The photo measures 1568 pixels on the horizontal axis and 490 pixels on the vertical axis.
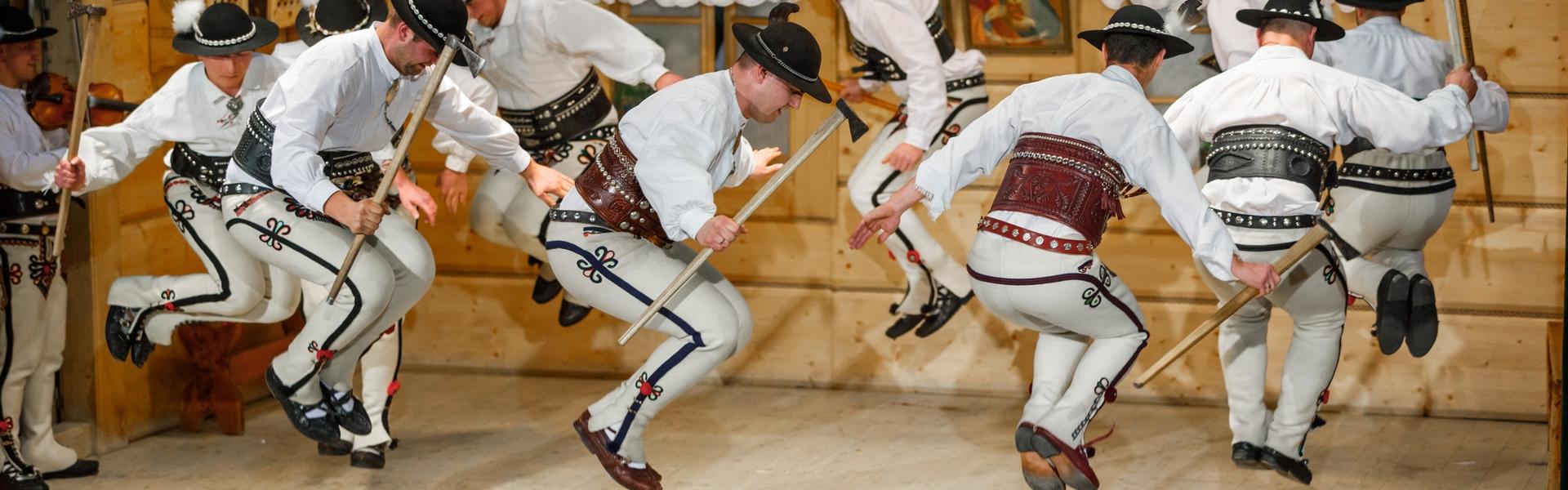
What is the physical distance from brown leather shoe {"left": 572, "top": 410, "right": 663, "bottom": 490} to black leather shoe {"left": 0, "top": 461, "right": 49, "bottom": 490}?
1.69 meters

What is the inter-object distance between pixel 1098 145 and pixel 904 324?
2.14 meters

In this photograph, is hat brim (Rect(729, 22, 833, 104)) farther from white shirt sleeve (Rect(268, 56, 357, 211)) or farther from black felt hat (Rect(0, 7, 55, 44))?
black felt hat (Rect(0, 7, 55, 44))

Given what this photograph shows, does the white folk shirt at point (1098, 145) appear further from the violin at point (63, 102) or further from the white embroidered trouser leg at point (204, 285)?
the violin at point (63, 102)

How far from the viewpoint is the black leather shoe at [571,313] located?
248 inches

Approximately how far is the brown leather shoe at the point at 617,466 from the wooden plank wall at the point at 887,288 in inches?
75.7

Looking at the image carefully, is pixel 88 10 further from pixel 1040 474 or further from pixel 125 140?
pixel 1040 474

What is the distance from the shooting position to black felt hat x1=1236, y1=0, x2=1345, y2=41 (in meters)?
4.70

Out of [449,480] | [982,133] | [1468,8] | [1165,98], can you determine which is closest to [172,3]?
[449,480]

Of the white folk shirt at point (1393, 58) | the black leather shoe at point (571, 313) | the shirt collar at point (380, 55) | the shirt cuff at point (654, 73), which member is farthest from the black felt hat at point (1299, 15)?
the black leather shoe at point (571, 313)

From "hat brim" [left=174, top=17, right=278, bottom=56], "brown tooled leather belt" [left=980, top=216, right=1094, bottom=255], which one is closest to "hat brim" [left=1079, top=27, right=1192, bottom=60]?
"brown tooled leather belt" [left=980, top=216, right=1094, bottom=255]

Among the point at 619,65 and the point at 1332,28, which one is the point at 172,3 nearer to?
the point at 619,65

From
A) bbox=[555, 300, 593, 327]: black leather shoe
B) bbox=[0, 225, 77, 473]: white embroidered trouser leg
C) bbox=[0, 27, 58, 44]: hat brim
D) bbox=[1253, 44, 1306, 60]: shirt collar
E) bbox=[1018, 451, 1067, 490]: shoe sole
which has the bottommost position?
bbox=[555, 300, 593, 327]: black leather shoe

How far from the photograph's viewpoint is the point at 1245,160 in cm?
472

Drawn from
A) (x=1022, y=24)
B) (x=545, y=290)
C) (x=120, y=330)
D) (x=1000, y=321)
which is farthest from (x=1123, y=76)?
(x=120, y=330)
